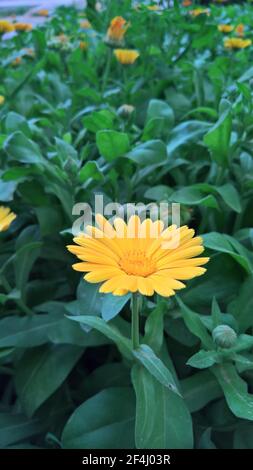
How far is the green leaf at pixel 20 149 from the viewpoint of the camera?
1024 mm

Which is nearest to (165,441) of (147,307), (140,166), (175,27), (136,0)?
(147,307)

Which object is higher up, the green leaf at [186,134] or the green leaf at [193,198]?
the green leaf at [186,134]

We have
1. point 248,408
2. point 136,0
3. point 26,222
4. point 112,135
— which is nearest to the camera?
point 248,408

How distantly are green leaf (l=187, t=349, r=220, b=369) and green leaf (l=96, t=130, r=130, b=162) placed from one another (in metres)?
0.43

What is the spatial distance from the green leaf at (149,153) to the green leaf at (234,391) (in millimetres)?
409

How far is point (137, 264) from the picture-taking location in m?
0.74

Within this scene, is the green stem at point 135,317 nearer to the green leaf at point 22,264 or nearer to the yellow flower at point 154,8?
the green leaf at point 22,264

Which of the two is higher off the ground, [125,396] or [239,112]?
[239,112]

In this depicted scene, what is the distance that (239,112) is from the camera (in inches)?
44.2

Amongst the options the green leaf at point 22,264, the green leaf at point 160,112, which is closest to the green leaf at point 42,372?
the green leaf at point 22,264

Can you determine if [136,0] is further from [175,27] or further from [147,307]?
[147,307]

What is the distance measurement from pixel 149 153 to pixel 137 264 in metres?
0.39

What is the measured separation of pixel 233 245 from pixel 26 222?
506mm

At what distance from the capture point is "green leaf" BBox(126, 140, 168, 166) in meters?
1.07
